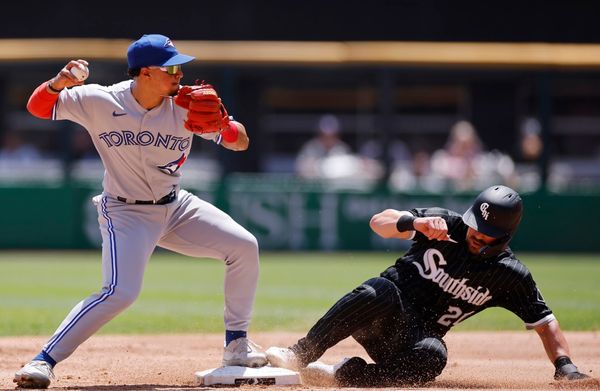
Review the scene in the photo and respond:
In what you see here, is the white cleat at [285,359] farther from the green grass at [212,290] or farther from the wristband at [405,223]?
the green grass at [212,290]

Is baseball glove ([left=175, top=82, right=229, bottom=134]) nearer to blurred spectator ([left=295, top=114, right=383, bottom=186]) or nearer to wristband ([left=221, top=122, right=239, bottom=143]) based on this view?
wristband ([left=221, top=122, right=239, bottom=143])

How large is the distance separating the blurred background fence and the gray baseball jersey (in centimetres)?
915

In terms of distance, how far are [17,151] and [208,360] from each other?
1102cm

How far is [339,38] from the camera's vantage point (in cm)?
1562

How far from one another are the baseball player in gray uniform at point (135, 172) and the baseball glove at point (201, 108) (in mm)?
107

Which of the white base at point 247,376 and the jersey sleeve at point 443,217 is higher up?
the jersey sleeve at point 443,217

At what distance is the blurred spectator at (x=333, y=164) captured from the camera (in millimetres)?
15211

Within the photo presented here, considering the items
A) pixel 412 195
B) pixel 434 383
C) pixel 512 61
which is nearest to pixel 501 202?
pixel 434 383

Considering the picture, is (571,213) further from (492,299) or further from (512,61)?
(492,299)

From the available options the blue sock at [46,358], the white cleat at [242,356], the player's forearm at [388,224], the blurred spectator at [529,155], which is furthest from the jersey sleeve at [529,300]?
the blurred spectator at [529,155]

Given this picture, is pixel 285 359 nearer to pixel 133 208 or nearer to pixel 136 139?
pixel 133 208

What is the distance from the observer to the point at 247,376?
17.3ft

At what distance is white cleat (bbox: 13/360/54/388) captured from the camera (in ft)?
15.7

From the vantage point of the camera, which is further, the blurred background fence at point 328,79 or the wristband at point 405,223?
the blurred background fence at point 328,79
